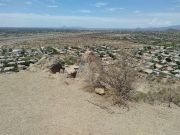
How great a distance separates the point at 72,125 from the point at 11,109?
115 inches

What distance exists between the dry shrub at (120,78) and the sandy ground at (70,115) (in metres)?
1.01

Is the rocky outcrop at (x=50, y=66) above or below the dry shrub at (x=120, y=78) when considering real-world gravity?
below

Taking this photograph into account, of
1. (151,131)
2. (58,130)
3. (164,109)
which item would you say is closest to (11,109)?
(58,130)

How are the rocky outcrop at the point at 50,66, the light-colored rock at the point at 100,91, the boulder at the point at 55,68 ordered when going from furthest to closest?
the rocky outcrop at the point at 50,66
the boulder at the point at 55,68
the light-colored rock at the point at 100,91

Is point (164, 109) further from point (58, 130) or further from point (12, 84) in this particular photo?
point (12, 84)

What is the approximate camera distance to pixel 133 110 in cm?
1375

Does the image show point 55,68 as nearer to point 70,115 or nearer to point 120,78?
point 120,78

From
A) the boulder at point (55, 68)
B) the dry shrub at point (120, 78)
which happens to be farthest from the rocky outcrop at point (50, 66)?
the dry shrub at point (120, 78)

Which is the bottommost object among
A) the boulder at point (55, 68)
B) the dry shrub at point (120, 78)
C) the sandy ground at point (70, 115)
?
the boulder at point (55, 68)

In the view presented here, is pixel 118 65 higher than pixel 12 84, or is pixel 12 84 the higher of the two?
pixel 118 65

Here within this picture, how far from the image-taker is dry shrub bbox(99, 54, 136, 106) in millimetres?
→ 15484

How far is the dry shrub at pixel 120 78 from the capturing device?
15484 mm

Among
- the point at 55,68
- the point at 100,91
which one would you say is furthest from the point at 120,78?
the point at 55,68

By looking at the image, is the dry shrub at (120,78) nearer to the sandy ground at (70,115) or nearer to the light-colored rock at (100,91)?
the light-colored rock at (100,91)
